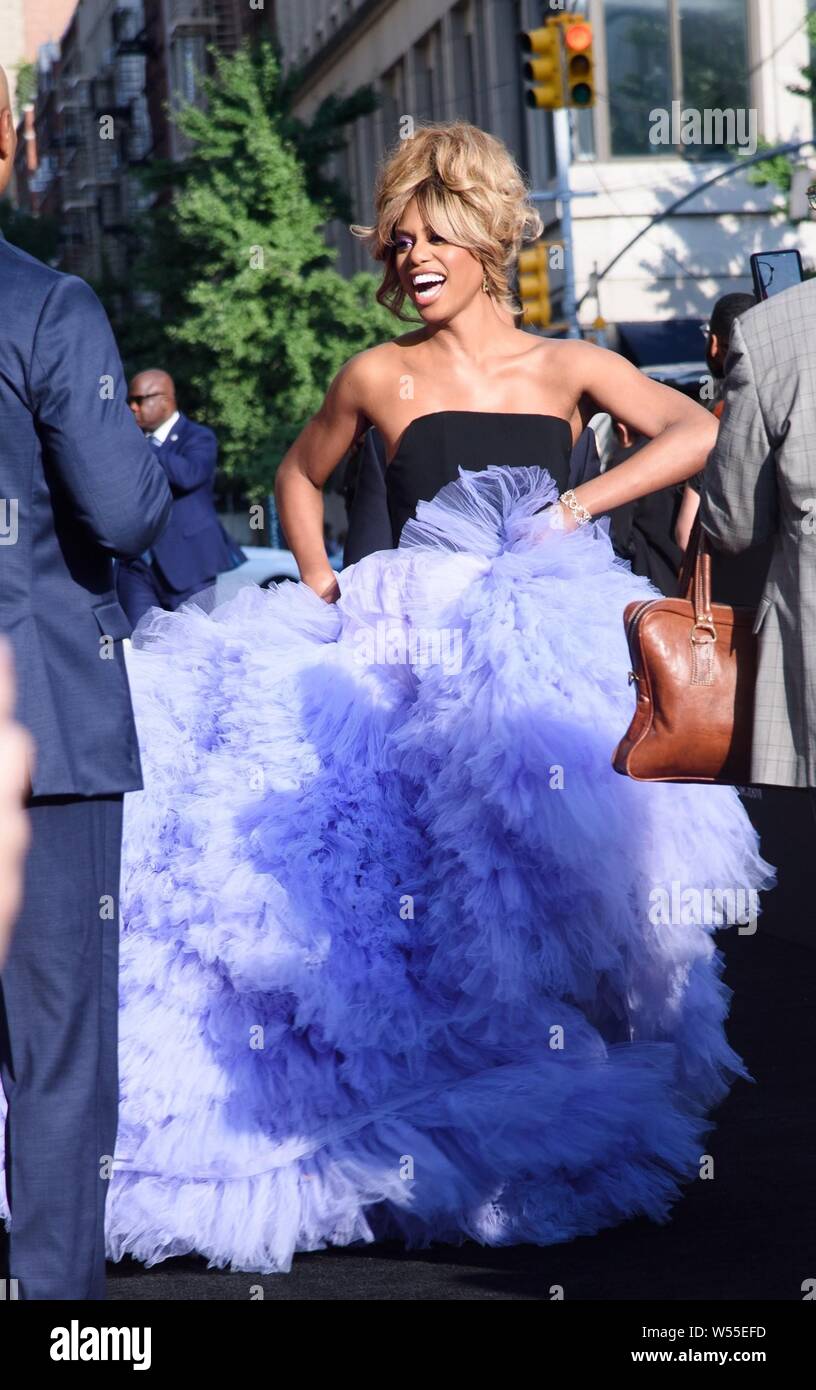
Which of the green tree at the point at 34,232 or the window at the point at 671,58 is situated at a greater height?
the green tree at the point at 34,232

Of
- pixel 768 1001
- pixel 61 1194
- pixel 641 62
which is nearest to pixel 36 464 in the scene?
pixel 61 1194

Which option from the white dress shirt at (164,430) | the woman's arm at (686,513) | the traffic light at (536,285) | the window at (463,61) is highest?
the window at (463,61)

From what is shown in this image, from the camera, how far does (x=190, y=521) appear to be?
9.84m

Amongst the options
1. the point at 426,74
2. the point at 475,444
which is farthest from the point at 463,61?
the point at 475,444

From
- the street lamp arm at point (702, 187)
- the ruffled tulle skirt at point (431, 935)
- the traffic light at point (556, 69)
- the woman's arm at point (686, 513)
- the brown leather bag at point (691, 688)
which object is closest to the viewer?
the brown leather bag at point (691, 688)

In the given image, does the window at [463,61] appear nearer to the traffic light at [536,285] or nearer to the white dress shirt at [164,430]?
the traffic light at [536,285]

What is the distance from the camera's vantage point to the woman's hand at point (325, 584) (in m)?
5.17

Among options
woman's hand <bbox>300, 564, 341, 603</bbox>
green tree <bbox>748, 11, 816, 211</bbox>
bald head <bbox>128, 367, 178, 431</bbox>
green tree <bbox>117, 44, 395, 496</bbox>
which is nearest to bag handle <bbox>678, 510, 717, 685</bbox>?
woman's hand <bbox>300, 564, 341, 603</bbox>

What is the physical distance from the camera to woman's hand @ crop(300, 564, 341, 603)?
203 inches

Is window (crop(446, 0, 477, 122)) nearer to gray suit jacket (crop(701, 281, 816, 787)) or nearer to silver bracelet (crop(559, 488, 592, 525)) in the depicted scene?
silver bracelet (crop(559, 488, 592, 525))

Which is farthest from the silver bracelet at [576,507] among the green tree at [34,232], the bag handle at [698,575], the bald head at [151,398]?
the green tree at [34,232]

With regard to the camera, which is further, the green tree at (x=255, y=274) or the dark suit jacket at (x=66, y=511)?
the green tree at (x=255, y=274)
